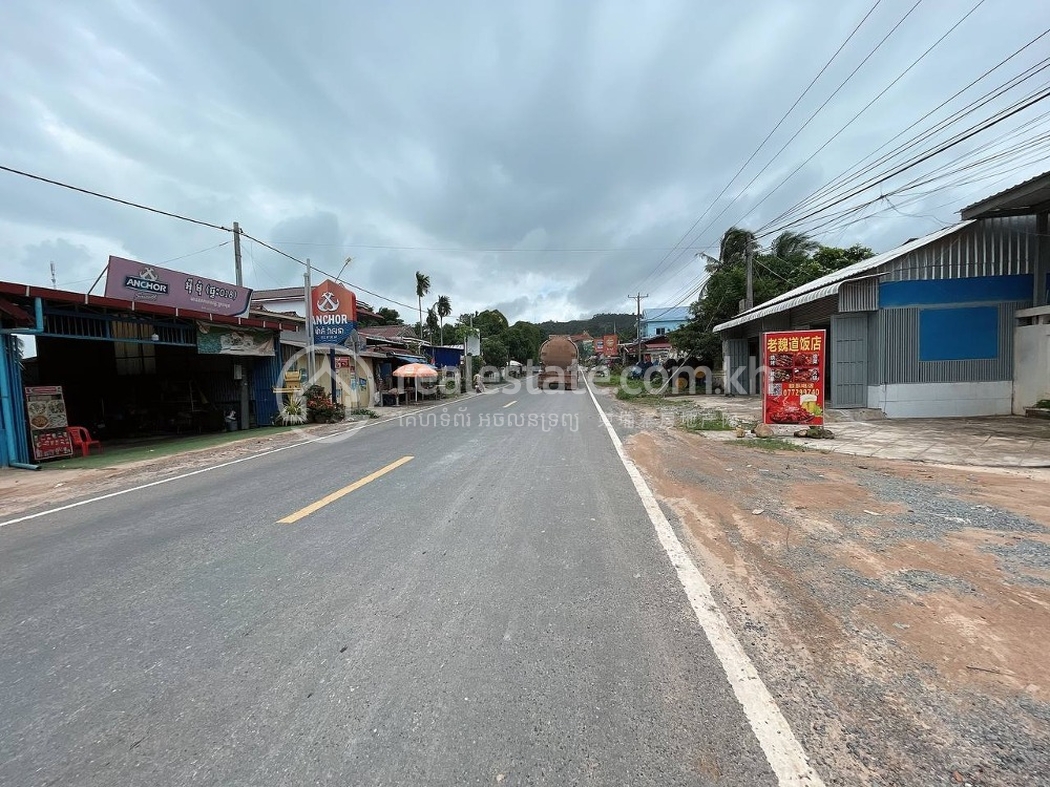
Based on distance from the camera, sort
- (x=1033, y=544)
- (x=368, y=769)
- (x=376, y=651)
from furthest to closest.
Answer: (x=1033, y=544), (x=376, y=651), (x=368, y=769)

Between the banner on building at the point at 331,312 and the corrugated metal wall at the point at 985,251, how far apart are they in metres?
18.1

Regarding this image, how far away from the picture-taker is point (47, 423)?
11.2 meters

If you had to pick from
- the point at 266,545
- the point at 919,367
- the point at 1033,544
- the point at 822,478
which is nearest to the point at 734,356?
the point at 919,367

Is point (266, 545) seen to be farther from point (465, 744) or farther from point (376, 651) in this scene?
point (465, 744)

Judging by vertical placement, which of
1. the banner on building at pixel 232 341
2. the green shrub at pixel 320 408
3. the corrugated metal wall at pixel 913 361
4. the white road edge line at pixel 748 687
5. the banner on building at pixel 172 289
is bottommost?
the white road edge line at pixel 748 687

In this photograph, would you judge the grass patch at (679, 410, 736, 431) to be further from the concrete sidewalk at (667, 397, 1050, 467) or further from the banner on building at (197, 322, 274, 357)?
the banner on building at (197, 322, 274, 357)

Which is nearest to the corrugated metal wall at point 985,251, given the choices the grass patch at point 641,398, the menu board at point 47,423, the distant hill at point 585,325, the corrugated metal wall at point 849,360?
the corrugated metal wall at point 849,360

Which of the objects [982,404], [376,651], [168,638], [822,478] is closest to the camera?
[376,651]

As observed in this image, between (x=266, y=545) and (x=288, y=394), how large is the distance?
14718mm

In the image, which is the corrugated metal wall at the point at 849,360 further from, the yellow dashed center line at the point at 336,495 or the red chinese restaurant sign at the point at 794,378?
the yellow dashed center line at the point at 336,495

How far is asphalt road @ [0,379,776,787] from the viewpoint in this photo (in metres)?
2.16

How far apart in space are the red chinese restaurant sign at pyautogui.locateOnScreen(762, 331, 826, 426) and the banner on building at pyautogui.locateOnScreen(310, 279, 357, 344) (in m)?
14.2

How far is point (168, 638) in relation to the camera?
3203 mm

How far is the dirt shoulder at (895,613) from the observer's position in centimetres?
216
